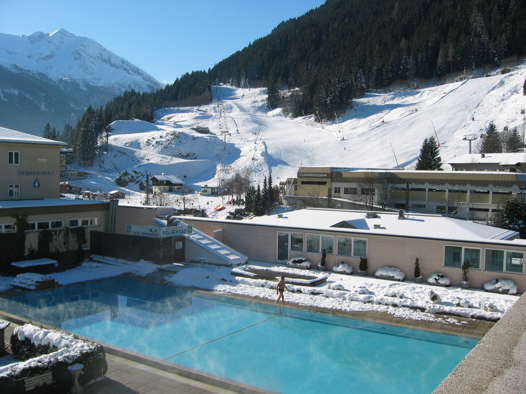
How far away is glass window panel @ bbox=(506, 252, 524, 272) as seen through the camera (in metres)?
17.8

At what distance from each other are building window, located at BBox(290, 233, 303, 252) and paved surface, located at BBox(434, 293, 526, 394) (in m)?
15.5

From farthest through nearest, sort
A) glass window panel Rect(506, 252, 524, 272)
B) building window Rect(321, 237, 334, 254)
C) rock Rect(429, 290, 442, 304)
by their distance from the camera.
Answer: building window Rect(321, 237, 334, 254) → glass window panel Rect(506, 252, 524, 272) → rock Rect(429, 290, 442, 304)

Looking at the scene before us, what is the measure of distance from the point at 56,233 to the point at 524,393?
22634mm

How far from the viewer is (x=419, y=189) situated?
4547 cm

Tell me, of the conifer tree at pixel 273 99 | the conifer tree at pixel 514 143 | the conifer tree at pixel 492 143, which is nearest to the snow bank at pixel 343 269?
the conifer tree at pixel 492 143

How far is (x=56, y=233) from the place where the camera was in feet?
75.7

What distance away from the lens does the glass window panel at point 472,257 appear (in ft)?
60.8

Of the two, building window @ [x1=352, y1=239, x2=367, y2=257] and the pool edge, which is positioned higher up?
building window @ [x1=352, y1=239, x2=367, y2=257]

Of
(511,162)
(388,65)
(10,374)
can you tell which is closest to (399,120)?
(388,65)

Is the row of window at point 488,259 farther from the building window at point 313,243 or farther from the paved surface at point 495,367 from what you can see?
the paved surface at point 495,367

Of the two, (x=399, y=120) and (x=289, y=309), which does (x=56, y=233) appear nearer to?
(x=289, y=309)

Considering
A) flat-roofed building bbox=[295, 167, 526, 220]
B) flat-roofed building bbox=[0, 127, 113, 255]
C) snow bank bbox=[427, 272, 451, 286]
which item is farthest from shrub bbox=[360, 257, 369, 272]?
flat-roofed building bbox=[295, 167, 526, 220]

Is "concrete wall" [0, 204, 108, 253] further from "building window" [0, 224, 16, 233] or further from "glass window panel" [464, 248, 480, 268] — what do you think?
"glass window panel" [464, 248, 480, 268]

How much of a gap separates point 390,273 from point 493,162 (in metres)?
38.2
